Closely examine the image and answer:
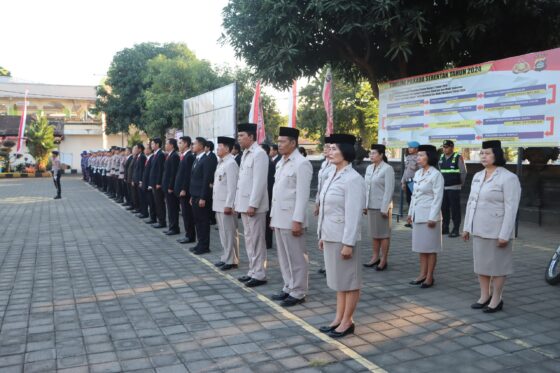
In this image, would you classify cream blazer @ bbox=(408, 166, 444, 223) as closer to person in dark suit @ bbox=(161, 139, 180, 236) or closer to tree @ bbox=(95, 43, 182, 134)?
person in dark suit @ bbox=(161, 139, 180, 236)

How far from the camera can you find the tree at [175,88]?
2528cm

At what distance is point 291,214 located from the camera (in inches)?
216

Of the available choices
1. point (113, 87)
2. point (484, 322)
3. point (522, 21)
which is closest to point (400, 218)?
point (522, 21)

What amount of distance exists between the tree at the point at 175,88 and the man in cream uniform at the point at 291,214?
20.5 meters

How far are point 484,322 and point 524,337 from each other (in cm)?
44

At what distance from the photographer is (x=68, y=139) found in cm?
4294

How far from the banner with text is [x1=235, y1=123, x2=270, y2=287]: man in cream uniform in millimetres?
5145

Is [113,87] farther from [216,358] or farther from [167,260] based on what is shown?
[216,358]

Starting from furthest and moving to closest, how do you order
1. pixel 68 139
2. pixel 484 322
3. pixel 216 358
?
pixel 68 139, pixel 484 322, pixel 216 358

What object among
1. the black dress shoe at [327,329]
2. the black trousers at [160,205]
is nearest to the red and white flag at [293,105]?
the black trousers at [160,205]

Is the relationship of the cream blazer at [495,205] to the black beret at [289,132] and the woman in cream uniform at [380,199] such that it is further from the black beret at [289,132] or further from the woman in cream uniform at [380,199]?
the black beret at [289,132]

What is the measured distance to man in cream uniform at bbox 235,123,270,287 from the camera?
6168 mm

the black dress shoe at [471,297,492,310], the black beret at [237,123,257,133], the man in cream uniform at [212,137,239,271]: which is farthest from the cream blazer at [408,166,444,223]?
the man in cream uniform at [212,137,239,271]

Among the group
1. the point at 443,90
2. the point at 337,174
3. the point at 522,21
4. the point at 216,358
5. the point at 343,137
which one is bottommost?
the point at 216,358
